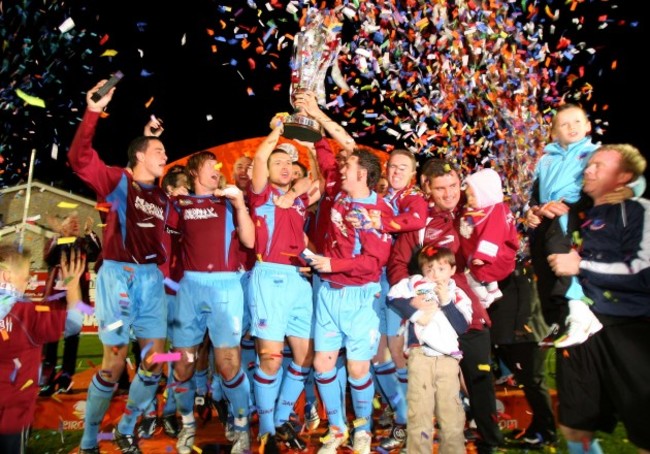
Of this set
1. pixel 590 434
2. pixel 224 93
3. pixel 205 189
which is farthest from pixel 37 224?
pixel 590 434

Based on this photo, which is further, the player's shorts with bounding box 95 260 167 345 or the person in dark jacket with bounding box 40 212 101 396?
the person in dark jacket with bounding box 40 212 101 396

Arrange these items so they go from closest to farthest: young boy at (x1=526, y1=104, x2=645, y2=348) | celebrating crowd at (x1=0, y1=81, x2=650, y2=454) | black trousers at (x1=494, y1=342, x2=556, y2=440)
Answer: young boy at (x1=526, y1=104, x2=645, y2=348) → celebrating crowd at (x1=0, y1=81, x2=650, y2=454) → black trousers at (x1=494, y1=342, x2=556, y2=440)

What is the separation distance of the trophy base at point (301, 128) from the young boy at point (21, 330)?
81.7 inches

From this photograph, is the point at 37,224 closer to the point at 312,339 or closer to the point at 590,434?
the point at 312,339

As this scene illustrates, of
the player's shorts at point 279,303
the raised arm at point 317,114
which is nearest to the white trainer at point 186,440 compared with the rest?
the player's shorts at point 279,303

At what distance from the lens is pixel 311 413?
5.60 metres

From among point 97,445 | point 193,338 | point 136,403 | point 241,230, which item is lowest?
point 97,445

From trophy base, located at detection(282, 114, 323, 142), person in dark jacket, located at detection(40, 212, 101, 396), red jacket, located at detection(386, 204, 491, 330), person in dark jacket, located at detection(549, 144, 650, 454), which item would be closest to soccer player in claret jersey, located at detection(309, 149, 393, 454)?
red jacket, located at detection(386, 204, 491, 330)

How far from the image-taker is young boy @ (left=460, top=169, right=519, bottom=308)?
14.5 feet

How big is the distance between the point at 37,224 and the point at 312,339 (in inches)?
700

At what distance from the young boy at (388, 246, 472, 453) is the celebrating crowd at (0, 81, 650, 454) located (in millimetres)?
11

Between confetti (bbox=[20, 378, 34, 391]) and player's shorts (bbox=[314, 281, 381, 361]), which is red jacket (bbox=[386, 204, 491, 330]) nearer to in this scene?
player's shorts (bbox=[314, 281, 381, 361])

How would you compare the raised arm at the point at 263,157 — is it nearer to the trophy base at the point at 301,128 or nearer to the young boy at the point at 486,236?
the trophy base at the point at 301,128

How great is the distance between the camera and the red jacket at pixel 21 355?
11.4 feet
